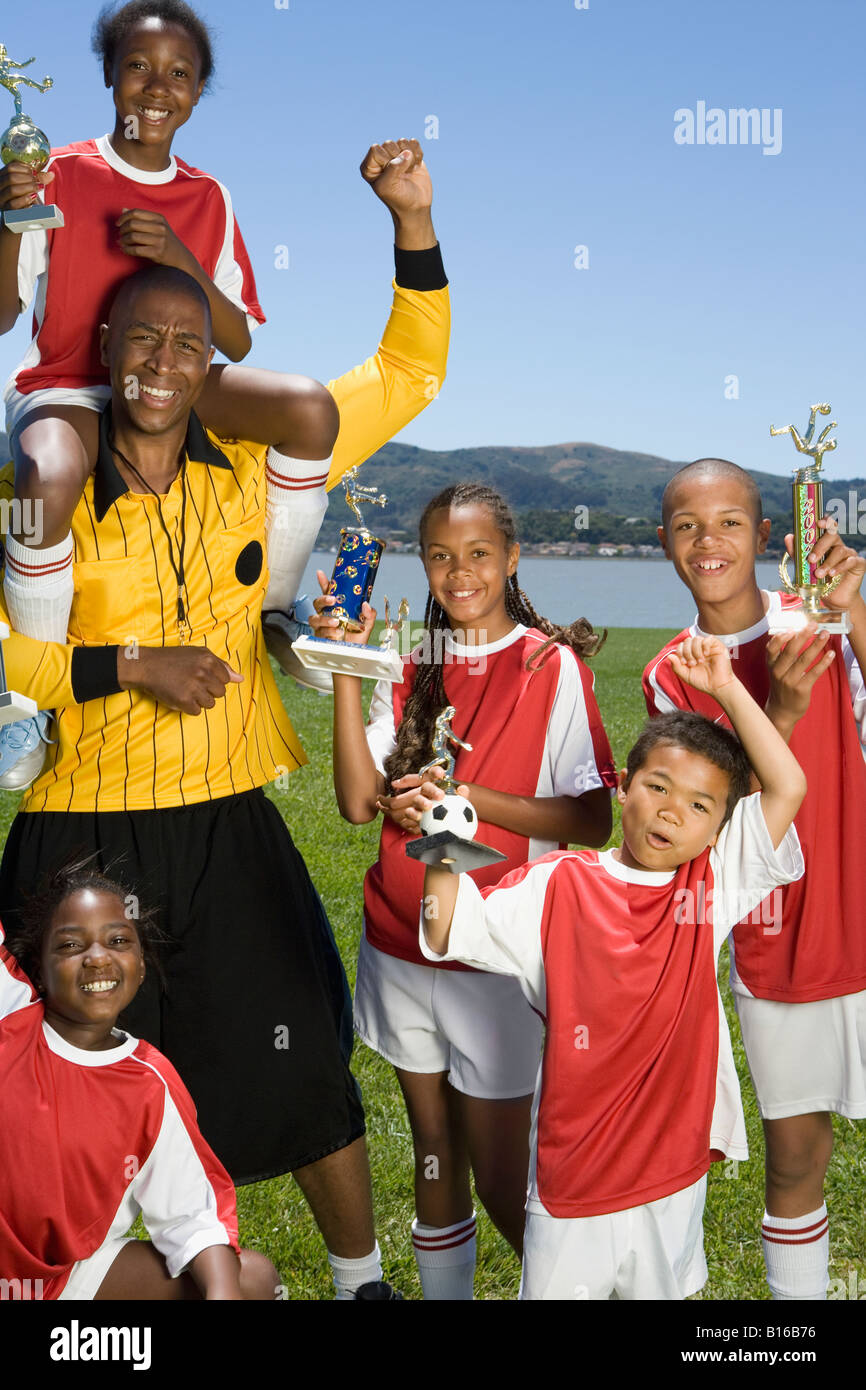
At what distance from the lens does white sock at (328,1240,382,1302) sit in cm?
327

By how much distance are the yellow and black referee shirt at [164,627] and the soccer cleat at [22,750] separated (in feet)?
0.13

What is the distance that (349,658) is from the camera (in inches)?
111

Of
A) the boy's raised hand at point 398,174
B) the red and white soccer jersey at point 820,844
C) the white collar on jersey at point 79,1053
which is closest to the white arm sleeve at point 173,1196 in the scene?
the white collar on jersey at point 79,1053

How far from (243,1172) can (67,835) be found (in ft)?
2.88

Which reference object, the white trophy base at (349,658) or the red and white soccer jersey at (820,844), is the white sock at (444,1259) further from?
the white trophy base at (349,658)

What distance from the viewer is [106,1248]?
8.64 ft

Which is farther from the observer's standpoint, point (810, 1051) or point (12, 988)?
point (810, 1051)

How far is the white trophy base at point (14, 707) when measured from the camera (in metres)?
2.57

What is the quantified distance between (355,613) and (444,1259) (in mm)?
1578

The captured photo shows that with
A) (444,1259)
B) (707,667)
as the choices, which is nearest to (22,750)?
(707,667)

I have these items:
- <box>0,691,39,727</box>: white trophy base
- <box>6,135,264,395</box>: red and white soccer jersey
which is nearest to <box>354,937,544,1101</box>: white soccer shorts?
<box>0,691,39,727</box>: white trophy base

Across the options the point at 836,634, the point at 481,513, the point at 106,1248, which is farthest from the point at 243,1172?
the point at 836,634

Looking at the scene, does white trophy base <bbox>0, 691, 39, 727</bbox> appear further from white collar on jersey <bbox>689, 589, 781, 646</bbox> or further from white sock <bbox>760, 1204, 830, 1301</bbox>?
white sock <bbox>760, 1204, 830, 1301</bbox>

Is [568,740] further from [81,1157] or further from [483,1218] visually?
[483,1218]
